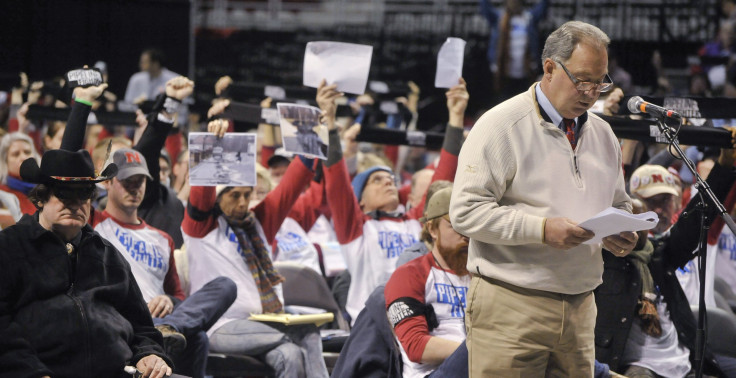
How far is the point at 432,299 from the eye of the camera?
4.15 meters

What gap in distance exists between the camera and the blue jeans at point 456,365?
3588 millimetres

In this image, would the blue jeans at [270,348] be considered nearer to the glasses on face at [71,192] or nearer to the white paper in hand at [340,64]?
the white paper in hand at [340,64]

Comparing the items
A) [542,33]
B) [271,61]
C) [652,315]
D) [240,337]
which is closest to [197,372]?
[240,337]

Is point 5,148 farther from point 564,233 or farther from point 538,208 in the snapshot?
point 564,233

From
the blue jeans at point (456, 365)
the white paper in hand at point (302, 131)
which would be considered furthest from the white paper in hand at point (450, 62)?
the blue jeans at point (456, 365)

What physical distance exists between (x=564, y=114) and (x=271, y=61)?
11.5m

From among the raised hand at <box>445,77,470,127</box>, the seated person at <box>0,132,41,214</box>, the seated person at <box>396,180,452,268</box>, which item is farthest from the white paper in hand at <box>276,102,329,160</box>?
the seated person at <box>0,132,41,214</box>

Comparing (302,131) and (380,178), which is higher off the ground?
(302,131)

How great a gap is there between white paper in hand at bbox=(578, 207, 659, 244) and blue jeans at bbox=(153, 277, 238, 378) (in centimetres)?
227

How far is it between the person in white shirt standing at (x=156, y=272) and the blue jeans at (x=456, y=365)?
1.37 m

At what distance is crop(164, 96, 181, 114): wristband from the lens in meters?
5.20

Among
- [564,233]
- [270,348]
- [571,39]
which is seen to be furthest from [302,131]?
[564,233]

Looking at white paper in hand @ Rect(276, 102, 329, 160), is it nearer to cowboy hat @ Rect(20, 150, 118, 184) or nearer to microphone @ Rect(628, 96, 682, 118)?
cowboy hat @ Rect(20, 150, 118, 184)

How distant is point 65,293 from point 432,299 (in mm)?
1533
